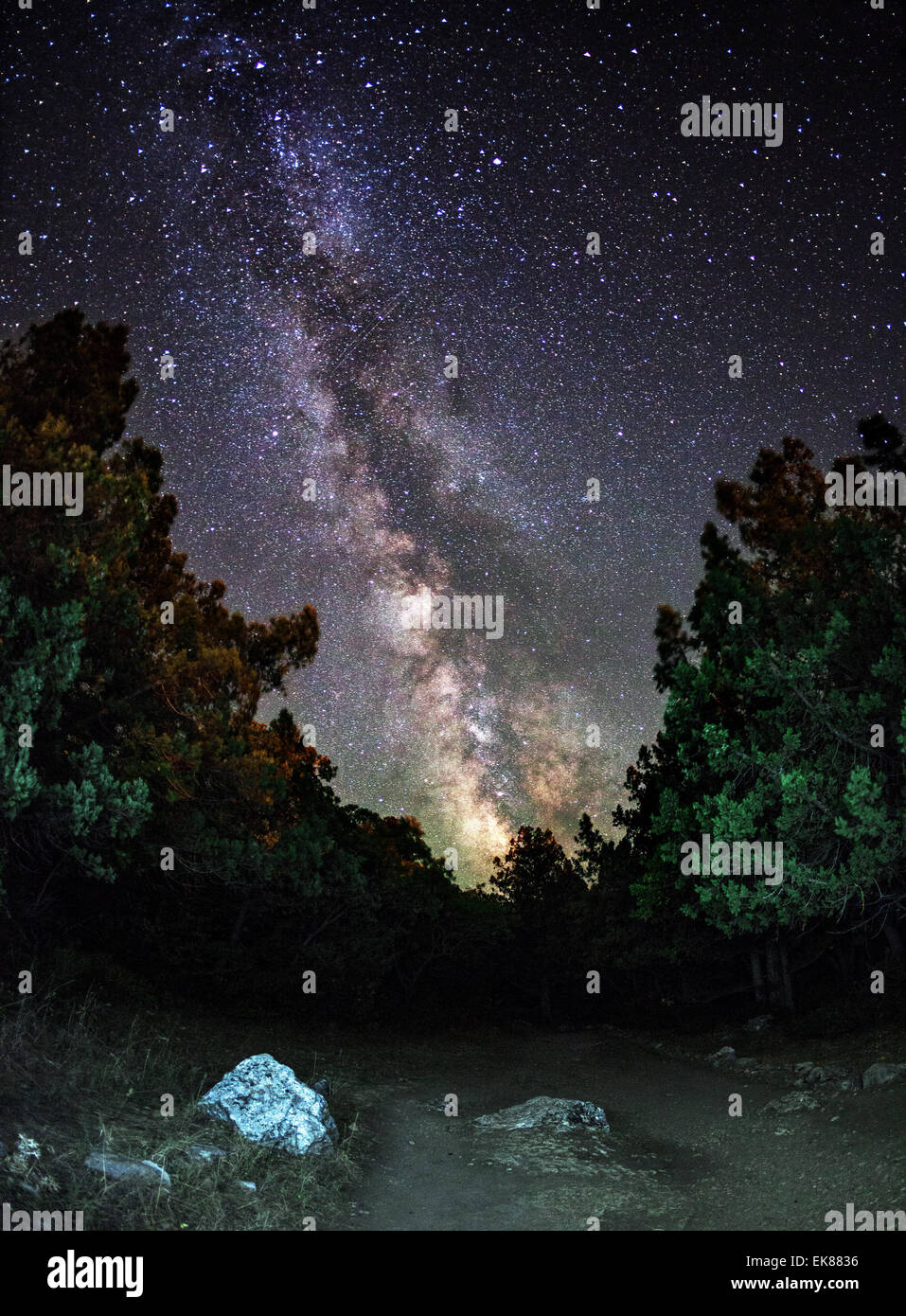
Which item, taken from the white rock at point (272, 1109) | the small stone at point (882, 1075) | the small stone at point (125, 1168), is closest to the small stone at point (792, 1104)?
the small stone at point (882, 1075)

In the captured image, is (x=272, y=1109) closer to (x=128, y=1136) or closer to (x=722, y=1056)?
(x=128, y=1136)

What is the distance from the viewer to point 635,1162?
32.7ft

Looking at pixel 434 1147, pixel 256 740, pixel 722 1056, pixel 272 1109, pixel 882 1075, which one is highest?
pixel 256 740

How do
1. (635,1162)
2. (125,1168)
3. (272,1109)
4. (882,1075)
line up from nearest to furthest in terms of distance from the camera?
(125,1168), (272,1109), (635,1162), (882,1075)

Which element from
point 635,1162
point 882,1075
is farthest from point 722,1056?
point 635,1162

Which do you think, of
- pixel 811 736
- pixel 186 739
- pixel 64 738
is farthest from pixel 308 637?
pixel 811 736

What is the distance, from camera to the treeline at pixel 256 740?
12148 mm

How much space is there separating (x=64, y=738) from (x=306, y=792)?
8.74m

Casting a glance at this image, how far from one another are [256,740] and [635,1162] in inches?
351

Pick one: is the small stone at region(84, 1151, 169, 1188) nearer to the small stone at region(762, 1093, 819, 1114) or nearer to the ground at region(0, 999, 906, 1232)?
the ground at region(0, 999, 906, 1232)

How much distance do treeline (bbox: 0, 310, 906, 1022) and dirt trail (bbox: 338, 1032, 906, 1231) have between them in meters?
3.35

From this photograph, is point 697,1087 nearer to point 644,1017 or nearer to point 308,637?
point 308,637

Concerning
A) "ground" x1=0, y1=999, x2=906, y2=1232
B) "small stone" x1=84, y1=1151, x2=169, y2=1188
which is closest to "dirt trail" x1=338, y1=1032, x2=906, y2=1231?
"ground" x1=0, y1=999, x2=906, y2=1232

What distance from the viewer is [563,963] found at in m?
32.7
